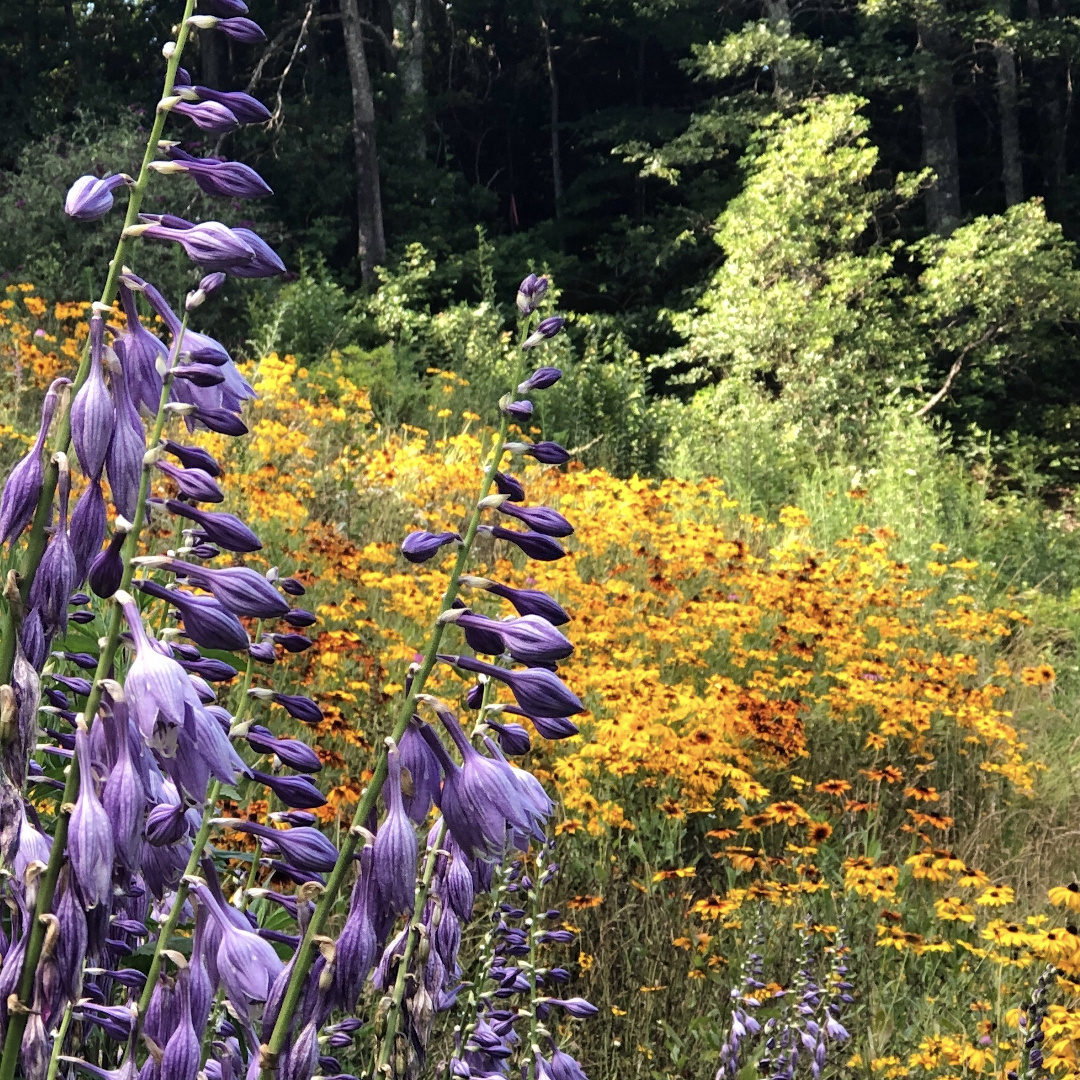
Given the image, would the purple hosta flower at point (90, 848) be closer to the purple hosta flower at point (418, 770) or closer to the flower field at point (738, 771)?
the purple hosta flower at point (418, 770)

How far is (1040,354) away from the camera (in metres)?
13.1

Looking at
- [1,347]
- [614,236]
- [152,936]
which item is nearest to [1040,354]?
[614,236]

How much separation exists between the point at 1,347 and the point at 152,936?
258 inches

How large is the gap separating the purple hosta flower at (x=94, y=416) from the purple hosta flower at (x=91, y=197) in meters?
0.16

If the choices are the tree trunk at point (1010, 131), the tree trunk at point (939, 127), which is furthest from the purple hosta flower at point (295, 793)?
the tree trunk at point (1010, 131)

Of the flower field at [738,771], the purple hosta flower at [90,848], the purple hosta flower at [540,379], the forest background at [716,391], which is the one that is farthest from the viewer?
the forest background at [716,391]

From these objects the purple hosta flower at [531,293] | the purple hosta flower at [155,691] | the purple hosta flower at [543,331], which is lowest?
the purple hosta flower at [155,691]

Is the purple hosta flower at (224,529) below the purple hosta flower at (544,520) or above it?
above

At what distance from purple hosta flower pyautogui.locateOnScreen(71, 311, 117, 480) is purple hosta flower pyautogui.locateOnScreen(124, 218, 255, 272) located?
3.7 inches

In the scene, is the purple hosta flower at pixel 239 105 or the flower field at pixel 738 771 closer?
the purple hosta flower at pixel 239 105

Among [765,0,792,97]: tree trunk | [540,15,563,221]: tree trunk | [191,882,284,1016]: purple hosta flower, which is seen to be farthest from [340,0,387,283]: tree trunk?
[191,882,284,1016]: purple hosta flower

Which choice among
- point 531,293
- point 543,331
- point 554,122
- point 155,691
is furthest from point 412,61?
point 155,691

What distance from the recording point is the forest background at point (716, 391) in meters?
3.22

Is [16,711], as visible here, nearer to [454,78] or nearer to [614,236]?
[614,236]
